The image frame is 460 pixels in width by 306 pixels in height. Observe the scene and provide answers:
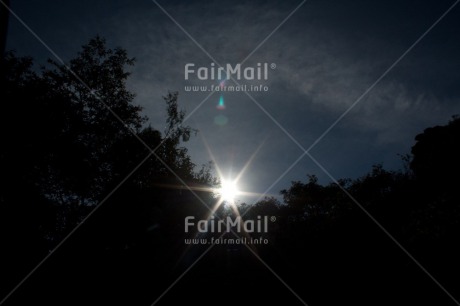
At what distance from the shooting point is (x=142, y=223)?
27062 millimetres

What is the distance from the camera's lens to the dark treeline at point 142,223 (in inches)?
477

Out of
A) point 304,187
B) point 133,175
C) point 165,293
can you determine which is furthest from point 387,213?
point 304,187

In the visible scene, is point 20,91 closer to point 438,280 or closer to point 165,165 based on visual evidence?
point 165,165

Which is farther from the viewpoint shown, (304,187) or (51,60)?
(304,187)

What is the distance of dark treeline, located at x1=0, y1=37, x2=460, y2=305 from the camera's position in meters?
12.1

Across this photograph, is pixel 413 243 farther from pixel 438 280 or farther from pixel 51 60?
pixel 51 60

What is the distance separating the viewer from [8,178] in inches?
882

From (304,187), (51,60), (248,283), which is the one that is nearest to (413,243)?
(248,283)

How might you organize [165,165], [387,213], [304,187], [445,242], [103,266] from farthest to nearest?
[304,187], [165,165], [387,213], [103,266], [445,242]

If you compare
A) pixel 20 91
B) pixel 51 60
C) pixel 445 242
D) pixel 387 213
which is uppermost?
pixel 51 60

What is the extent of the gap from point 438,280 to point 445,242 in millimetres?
2092

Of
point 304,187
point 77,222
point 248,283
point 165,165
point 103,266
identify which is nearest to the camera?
point 248,283

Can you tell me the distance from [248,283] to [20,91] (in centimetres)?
2034

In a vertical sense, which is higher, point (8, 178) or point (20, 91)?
point (20, 91)
